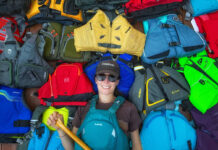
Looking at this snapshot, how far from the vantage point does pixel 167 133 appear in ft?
5.34

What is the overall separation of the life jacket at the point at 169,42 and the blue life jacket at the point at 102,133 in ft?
2.76

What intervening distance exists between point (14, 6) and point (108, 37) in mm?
1284

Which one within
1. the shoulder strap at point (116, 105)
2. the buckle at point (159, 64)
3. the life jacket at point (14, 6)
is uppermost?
the life jacket at point (14, 6)

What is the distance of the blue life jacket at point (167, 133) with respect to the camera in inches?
62.9

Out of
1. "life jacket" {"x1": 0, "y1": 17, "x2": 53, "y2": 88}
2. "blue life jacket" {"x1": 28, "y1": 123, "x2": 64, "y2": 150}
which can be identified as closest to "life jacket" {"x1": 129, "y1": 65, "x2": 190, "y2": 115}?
"blue life jacket" {"x1": 28, "y1": 123, "x2": 64, "y2": 150}

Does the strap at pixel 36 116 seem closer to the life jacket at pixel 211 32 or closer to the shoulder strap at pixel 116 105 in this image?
the shoulder strap at pixel 116 105

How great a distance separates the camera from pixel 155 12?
5.76 ft

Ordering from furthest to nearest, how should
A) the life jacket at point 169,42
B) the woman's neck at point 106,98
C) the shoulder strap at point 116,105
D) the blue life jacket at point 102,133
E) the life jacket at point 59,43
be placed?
the life jacket at point 59,43
the life jacket at point 169,42
the woman's neck at point 106,98
the shoulder strap at point 116,105
the blue life jacket at point 102,133

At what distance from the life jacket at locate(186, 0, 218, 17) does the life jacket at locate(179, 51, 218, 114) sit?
0.61m

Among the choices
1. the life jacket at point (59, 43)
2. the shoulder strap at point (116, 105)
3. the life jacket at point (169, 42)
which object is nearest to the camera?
the shoulder strap at point (116, 105)

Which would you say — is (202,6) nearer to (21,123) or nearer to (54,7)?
(54,7)

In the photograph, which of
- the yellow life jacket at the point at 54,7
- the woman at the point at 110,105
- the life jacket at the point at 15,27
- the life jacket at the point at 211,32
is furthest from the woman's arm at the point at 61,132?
the life jacket at the point at 211,32

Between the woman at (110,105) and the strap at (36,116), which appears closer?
the woman at (110,105)

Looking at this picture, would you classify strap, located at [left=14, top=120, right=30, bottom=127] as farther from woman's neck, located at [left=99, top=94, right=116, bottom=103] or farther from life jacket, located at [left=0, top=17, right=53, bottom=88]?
woman's neck, located at [left=99, top=94, right=116, bottom=103]
